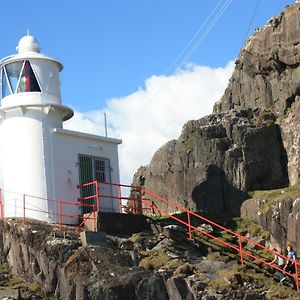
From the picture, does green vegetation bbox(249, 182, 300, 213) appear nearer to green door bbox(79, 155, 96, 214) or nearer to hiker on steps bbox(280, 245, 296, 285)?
hiker on steps bbox(280, 245, 296, 285)

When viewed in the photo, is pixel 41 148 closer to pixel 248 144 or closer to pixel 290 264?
pixel 290 264

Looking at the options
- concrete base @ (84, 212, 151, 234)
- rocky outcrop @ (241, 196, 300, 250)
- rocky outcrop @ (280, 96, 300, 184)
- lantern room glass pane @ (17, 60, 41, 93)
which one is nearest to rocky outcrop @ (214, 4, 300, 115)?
rocky outcrop @ (280, 96, 300, 184)

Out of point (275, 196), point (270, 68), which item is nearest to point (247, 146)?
point (275, 196)

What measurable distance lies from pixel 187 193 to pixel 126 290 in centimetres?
1625

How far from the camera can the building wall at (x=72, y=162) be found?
25.9m

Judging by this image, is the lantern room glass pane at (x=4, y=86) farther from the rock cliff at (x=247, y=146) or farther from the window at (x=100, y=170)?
the rock cliff at (x=247, y=146)

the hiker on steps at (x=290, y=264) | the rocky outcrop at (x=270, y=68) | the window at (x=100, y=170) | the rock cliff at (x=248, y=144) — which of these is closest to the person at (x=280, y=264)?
the hiker on steps at (x=290, y=264)

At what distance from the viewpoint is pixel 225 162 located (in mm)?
35031

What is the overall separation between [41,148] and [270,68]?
58.5ft

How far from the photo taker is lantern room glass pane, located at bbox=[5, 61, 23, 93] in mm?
27109

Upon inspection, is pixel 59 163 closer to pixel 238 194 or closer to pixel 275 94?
pixel 238 194

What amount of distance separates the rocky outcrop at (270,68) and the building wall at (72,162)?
1341 cm

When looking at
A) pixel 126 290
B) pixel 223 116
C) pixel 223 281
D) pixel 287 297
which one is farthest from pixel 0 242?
pixel 223 116

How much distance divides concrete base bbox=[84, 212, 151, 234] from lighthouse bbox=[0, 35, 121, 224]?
54.5 inches
